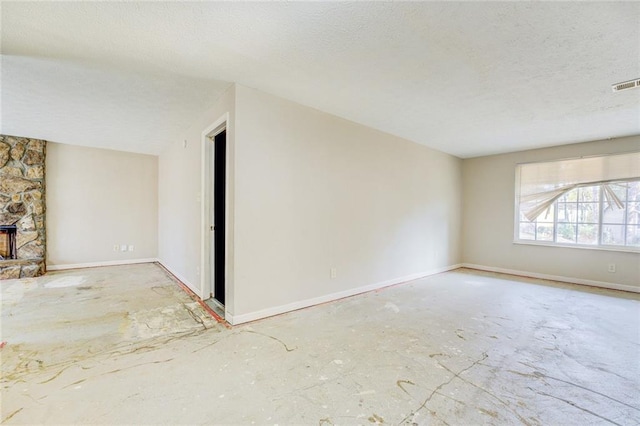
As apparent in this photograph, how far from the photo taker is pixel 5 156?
454cm

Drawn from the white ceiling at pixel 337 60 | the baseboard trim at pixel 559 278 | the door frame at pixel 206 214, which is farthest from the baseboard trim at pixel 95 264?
the baseboard trim at pixel 559 278

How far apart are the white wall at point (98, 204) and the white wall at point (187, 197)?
0.82 m

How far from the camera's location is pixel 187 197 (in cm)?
409

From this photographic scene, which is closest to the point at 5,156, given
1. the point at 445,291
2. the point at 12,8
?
the point at 12,8

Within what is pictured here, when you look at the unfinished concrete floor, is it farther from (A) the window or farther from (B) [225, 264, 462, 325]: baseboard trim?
(A) the window

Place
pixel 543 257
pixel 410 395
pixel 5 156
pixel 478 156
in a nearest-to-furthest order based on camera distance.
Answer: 1. pixel 410 395
2. pixel 5 156
3. pixel 543 257
4. pixel 478 156

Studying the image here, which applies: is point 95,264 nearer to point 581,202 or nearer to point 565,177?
point 565,177

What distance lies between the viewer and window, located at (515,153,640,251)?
4.23 meters

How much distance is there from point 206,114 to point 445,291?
4.19m

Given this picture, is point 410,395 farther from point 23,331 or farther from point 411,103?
point 23,331

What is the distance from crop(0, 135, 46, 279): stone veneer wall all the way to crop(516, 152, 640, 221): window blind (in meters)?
9.00

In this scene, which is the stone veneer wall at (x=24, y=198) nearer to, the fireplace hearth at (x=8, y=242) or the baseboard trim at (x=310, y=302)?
the fireplace hearth at (x=8, y=242)

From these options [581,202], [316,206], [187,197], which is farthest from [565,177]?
[187,197]

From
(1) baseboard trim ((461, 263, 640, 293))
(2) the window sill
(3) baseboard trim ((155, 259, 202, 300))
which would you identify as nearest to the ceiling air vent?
(2) the window sill
